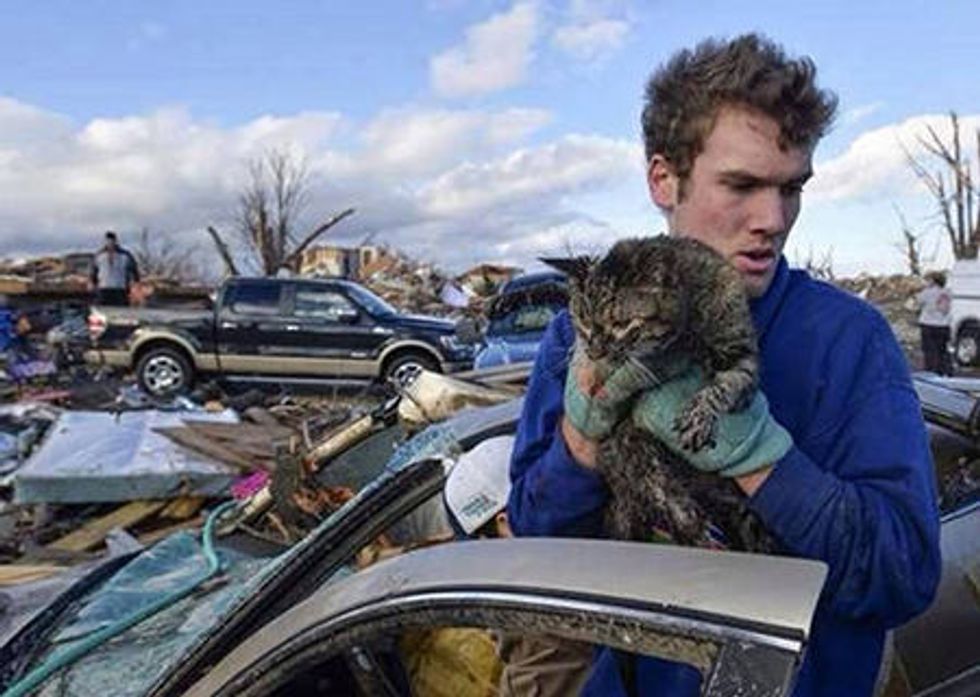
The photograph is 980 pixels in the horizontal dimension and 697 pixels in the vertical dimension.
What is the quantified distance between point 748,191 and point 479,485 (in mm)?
1134

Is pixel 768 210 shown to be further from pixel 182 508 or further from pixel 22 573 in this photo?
pixel 182 508

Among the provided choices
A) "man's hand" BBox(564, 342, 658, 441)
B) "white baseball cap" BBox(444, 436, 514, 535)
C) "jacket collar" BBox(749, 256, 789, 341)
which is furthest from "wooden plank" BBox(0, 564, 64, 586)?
"jacket collar" BBox(749, 256, 789, 341)

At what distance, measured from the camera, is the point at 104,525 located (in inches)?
292

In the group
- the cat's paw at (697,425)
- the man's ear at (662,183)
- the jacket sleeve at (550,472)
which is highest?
the man's ear at (662,183)

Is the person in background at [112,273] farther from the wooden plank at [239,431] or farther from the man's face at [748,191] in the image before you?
the man's face at [748,191]

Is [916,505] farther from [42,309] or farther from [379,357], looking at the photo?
[42,309]

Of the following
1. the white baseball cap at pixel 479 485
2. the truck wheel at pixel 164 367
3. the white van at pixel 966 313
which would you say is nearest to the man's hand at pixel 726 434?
the white baseball cap at pixel 479 485

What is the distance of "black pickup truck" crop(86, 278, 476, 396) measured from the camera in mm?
16438

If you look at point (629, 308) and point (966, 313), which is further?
point (966, 313)

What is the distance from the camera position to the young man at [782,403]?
4.58 ft

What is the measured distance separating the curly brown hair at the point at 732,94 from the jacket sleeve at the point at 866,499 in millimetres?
375

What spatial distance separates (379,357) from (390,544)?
44.7ft

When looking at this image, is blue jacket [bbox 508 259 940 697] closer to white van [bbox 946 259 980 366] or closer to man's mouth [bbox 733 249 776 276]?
man's mouth [bbox 733 249 776 276]

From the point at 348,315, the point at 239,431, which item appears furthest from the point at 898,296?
the point at 239,431
